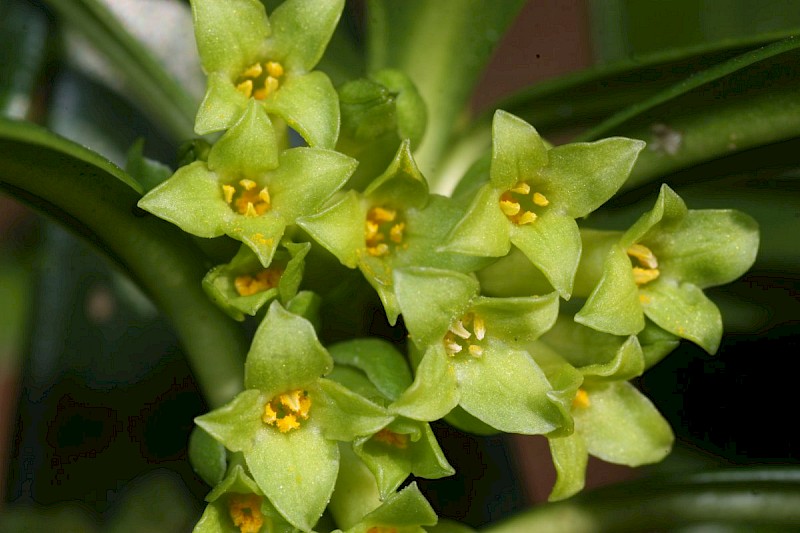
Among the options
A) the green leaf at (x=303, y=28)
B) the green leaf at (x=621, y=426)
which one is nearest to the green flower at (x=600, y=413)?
the green leaf at (x=621, y=426)

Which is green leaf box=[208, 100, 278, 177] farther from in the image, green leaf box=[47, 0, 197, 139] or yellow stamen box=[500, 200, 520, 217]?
green leaf box=[47, 0, 197, 139]

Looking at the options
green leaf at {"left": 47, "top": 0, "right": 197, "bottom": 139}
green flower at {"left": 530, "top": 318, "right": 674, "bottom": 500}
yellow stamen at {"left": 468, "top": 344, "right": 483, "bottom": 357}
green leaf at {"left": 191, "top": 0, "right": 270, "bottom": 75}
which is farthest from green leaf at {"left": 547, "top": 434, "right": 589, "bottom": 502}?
green leaf at {"left": 47, "top": 0, "right": 197, "bottom": 139}

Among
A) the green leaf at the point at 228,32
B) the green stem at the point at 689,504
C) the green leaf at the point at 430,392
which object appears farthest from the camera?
the green stem at the point at 689,504

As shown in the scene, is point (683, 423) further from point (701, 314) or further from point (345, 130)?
point (345, 130)

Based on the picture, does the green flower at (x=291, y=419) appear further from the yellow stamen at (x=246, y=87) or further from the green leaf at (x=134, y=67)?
the green leaf at (x=134, y=67)

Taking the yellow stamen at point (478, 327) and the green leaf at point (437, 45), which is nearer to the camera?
the yellow stamen at point (478, 327)

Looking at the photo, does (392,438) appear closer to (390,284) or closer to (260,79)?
(390,284)

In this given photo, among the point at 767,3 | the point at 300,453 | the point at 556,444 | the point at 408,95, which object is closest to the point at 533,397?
the point at 556,444
